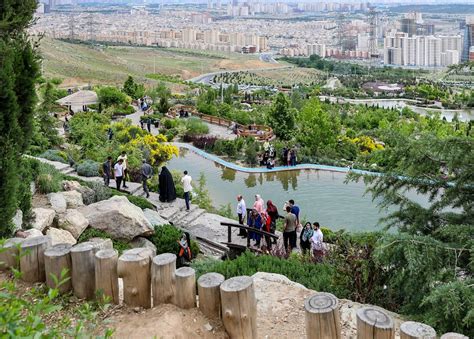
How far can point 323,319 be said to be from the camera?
2.84m

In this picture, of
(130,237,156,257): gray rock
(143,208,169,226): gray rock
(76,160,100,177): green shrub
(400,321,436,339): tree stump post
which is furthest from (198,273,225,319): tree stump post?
(76,160,100,177): green shrub

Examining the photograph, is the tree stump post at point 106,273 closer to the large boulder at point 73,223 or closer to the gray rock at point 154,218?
the large boulder at point 73,223

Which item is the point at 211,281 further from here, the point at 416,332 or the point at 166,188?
the point at 166,188

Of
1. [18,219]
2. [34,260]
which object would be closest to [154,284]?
[34,260]

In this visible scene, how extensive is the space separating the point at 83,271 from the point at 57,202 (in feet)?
17.4

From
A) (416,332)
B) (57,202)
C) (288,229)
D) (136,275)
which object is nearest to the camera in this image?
(416,332)

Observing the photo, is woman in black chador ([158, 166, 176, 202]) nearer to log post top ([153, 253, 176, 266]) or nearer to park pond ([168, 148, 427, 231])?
park pond ([168, 148, 427, 231])

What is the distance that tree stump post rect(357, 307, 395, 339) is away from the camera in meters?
2.68

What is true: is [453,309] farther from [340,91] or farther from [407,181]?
[340,91]

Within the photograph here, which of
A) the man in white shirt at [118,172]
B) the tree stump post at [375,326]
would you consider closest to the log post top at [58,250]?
the tree stump post at [375,326]

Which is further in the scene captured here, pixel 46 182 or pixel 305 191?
pixel 305 191

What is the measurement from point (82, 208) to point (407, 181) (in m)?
5.40

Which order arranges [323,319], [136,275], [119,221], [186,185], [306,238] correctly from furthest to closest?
[186,185], [306,238], [119,221], [136,275], [323,319]

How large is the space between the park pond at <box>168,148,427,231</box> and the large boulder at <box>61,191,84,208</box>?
4.55 meters
